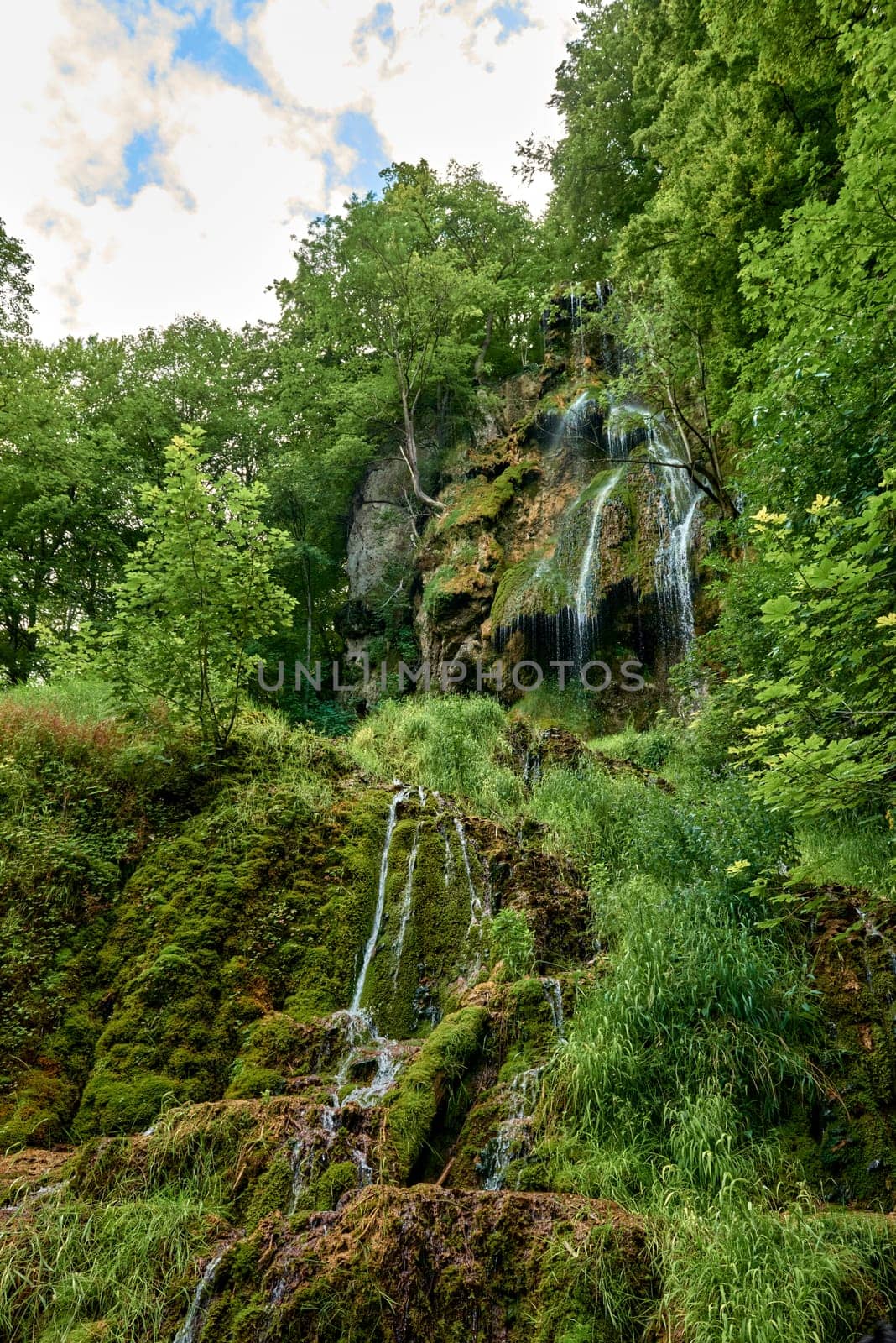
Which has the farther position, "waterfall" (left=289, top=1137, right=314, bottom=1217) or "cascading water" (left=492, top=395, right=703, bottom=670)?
"cascading water" (left=492, top=395, right=703, bottom=670)

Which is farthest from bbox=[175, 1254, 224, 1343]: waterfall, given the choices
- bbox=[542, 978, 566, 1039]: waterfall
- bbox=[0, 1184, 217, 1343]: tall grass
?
bbox=[542, 978, 566, 1039]: waterfall

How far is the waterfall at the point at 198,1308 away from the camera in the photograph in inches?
102

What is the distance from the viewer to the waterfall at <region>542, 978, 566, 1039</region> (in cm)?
409

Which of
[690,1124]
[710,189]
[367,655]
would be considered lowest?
[690,1124]

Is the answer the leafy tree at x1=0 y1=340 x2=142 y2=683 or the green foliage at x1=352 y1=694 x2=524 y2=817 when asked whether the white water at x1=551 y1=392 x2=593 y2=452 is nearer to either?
the green foliage at x1=352 y1=694 x2=524 y2=817

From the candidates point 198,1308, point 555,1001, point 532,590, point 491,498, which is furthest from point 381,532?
point 198,1308

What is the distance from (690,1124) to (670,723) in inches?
291

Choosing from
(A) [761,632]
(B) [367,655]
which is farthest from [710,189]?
(B) [367,655]

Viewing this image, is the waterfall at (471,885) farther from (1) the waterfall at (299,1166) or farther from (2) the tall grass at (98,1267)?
(2) the tall grass at (98,1267)

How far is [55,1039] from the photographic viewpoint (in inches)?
171

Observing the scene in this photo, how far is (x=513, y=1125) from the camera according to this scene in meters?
3.58

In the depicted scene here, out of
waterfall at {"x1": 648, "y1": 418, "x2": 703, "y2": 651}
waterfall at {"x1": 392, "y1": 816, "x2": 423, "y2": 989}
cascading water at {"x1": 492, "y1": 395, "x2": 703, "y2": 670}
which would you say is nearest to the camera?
waterfall at {"x1": 392, "y1": 816, "x2": 423, "y2": 989}

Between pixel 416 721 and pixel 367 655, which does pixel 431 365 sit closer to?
pixel 367 655

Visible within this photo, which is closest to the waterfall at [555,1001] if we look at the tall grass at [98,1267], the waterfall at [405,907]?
the waterfall at [405,907]
